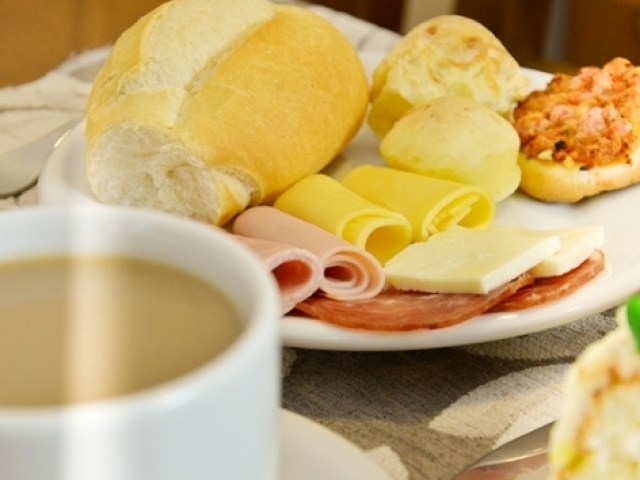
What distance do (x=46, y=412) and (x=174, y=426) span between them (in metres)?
0.05

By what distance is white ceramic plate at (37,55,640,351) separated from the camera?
0.76 metres

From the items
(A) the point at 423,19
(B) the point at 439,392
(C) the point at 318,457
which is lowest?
(A) the point at 423,19

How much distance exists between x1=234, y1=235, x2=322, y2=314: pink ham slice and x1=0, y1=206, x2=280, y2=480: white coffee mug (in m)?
0.34

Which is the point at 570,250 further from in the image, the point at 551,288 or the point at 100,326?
the point at 100,326

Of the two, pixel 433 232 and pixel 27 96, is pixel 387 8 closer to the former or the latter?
pixel 27 96

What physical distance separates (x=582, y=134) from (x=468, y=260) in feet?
1.41

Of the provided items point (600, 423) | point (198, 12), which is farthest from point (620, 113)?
point (600, 423)

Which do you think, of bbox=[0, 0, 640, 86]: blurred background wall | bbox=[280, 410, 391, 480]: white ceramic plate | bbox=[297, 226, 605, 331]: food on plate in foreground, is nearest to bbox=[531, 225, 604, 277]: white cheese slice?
bbox=[297, 226, 605, 331]: food on plate in foreground

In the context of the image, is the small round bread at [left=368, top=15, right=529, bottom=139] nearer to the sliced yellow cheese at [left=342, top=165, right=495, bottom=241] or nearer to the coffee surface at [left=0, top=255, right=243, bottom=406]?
the sliced yellow cheese at [left=342, top=165, right=495, bottom=241]

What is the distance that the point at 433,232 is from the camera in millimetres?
997

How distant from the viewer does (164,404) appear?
1.17ft

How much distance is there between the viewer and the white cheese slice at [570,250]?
84cm

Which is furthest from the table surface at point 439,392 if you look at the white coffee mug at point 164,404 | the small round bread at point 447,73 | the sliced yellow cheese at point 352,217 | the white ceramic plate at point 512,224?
the small round bread at point 447,73

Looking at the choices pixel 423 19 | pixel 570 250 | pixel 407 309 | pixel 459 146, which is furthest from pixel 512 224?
pixel 423 19
